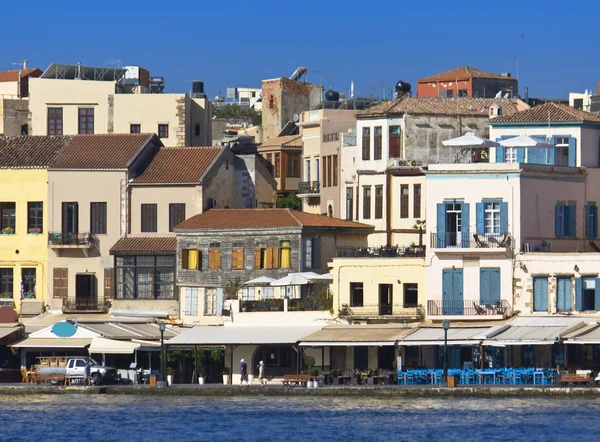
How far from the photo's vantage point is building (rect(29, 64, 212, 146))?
298 ft

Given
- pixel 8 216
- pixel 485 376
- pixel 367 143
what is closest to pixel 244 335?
pixel 485 376

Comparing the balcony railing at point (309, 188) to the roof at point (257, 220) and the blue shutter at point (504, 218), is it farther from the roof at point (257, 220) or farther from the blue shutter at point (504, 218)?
the blue shutter at point (504, 218)

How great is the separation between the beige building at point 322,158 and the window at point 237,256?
8.28 metres

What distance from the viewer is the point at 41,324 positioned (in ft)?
265

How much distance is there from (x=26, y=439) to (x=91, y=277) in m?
22.3

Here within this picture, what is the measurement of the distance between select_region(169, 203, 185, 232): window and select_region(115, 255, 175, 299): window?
199 cm

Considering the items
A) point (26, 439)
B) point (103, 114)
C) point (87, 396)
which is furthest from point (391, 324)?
point (103, 114)

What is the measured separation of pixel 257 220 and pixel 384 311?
27.7ft

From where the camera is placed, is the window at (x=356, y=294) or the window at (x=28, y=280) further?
the window at (x=28, y=280)

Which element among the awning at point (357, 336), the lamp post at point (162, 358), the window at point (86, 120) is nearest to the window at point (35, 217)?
the window at point (86, 120)

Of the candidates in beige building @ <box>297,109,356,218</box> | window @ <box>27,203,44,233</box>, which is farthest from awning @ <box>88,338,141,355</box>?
beige building @ <box>297,109,356,218</box>

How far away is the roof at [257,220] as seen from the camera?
79.4m

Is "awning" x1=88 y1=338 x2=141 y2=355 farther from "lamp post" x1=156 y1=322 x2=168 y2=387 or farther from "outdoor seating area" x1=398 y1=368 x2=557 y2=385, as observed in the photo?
"outdoor seating area" x1=398 y1=368 x2=557 y2=385

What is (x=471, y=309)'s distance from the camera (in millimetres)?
72500
